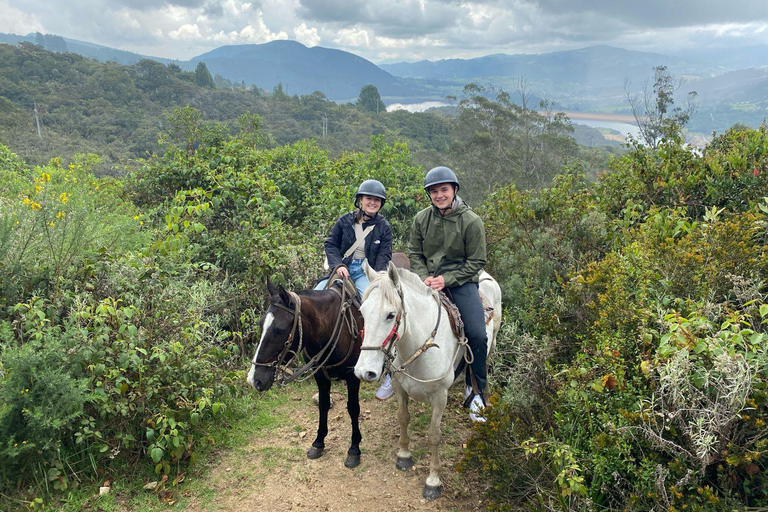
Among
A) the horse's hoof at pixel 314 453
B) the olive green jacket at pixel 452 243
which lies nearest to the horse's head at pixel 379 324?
the olive green jacket at pixel 452 243

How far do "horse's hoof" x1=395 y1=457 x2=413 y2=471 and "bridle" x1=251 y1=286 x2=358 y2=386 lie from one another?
48.0 inches

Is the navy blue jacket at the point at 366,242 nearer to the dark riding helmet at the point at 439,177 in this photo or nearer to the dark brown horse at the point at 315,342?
the dark brown horse at the point at 315,342

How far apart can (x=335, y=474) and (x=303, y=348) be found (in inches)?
55.5

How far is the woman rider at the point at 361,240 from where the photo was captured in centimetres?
517

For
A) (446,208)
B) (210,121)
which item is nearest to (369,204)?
(446,208)

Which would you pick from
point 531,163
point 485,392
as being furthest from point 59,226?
point 531,163

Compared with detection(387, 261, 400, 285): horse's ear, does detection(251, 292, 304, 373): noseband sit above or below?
below

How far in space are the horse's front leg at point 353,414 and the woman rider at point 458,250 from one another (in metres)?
1.21

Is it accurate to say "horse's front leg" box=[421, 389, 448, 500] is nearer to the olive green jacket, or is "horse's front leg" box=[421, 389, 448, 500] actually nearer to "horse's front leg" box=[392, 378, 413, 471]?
"horse's front leg" box=[392, 378, 413, 471]

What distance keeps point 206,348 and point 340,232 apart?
2.12m

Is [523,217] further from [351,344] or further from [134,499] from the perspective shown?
[134,499]

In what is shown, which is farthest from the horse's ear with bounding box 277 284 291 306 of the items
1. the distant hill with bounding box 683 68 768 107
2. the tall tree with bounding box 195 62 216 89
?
the distant hill with bounding box 683 68 768 107

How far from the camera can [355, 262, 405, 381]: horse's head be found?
3.06 metres

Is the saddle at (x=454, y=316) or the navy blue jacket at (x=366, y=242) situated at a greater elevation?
the navy blue jacket at (x=366, y=242)
